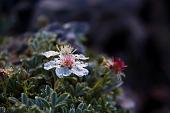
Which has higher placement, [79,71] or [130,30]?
[130,30]

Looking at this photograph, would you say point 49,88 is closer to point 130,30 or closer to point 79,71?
point 79,71

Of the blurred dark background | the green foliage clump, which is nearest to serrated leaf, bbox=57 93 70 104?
the green foliage clump

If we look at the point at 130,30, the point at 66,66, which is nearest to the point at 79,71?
the point at 66,66

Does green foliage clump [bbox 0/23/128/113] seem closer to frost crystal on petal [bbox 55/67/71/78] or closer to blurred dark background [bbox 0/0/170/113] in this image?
frost crystal on petal [bbox 55/67/71/78]

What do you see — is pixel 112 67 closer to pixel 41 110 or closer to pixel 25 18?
pixel 41 110

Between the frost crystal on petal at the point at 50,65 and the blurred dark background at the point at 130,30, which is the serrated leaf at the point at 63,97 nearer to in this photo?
the frost crystal on petal at the point at 50,65

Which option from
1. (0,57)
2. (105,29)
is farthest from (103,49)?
(0,57)

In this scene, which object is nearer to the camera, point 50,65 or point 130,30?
point 50,65
